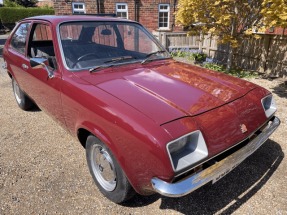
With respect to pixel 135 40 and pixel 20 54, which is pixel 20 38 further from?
pixel 135 40

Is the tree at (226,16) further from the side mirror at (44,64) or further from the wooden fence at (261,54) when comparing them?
the side mirror at (44,64)

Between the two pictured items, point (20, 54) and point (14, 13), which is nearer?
point (20, 54)

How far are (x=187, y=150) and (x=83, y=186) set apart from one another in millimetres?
1441

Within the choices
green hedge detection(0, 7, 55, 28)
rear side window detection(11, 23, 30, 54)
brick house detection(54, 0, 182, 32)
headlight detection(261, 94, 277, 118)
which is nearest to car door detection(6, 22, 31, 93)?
rear side window detection(11, 23, 30, 54)

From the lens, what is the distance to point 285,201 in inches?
99.0

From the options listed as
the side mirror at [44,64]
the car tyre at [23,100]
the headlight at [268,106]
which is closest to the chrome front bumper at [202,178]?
the headlight at [268,106]

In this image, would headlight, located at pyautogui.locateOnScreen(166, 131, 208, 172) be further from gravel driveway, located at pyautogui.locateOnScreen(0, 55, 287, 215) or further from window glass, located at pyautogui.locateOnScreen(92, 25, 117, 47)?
window glass, located at pyautogui.locateOnScreen(92, 25, 117, 47)

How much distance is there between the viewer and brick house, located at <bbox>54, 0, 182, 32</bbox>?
12.3 metres

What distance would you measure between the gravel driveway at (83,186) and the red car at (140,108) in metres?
0.28

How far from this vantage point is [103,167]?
2.52 metres

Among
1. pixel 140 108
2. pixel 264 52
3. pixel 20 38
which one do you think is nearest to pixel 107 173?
pixel 140 108

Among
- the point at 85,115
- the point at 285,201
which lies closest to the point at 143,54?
the point at 85,115

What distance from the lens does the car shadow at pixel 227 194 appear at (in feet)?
8.03

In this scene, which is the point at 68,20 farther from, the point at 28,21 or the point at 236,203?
the point at 236,203
